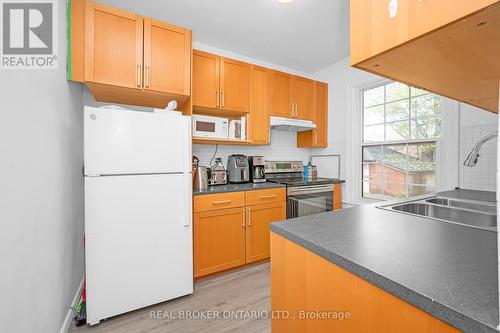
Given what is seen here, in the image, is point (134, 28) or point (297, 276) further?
point (134, 28)

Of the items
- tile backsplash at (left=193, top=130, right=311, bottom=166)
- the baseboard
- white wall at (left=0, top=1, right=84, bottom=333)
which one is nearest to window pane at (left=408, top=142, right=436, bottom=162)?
tile backsplash at (left=193, top=130, right=311, bottom=166)

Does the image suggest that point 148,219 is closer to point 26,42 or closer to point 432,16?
point 26,42

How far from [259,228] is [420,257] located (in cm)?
194

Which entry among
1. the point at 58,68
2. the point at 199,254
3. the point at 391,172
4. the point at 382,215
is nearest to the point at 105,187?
the point at 58,68

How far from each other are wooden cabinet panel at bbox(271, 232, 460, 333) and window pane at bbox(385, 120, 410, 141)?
2392 millimetres

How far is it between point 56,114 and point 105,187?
0.54 metres

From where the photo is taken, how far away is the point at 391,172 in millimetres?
2680

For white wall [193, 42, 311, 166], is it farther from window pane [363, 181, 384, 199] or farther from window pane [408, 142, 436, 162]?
window pane [408, 142, 436, 162]

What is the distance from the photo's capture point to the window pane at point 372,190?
9.25 ft

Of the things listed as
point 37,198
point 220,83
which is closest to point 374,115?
point 220,83

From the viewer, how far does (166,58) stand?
2.01 metres

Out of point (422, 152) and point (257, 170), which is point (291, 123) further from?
point (422, 152)

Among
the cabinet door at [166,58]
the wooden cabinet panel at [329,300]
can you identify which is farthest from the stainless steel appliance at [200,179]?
the wooden cabinet panel at [329,300]

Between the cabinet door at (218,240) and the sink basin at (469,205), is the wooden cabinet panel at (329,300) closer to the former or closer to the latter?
the sink basin at (469,205)
